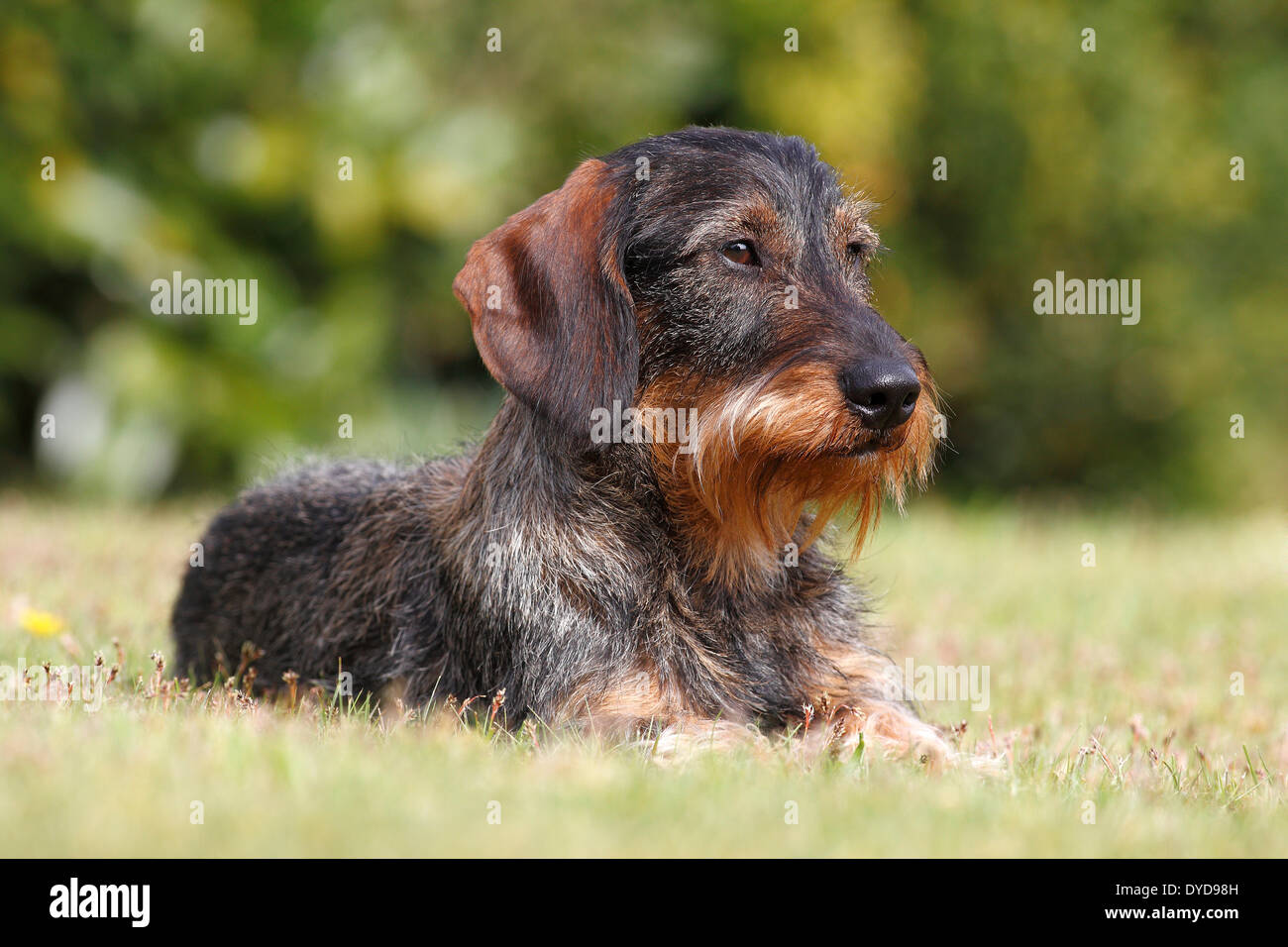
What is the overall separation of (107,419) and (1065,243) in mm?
10383

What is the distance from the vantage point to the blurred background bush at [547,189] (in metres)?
12.5

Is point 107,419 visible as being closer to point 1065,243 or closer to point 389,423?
point 389,423

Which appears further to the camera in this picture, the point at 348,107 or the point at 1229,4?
the point at 1229,4

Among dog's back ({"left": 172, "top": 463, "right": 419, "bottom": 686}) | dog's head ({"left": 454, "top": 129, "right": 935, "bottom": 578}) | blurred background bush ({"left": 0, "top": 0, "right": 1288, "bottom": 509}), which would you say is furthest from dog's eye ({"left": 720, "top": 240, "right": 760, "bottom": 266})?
blurred background bush ({"left": 0, "top": 0, "right": 1288, "bottom": 509})

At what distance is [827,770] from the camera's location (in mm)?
3973

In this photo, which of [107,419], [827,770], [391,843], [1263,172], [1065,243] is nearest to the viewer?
[391,843]

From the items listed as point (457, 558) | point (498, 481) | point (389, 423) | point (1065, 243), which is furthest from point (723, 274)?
point (1065, 243)

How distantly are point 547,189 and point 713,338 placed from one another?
1061 centimetres

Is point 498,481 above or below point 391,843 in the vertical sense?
above

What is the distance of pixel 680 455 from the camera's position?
452cm

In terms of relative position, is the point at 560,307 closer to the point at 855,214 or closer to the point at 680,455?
the point at 680,455

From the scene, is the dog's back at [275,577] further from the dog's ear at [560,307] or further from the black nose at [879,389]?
the black nose at [879,389]

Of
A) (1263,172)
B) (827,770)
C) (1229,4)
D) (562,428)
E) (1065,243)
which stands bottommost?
(827,770)

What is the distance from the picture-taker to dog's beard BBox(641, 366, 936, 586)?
4.28 meters
